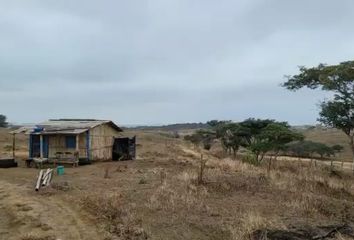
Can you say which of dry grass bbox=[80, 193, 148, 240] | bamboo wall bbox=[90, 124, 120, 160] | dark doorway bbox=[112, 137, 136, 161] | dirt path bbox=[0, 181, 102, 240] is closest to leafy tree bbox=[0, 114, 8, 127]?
dark doorway bbox=[112, 137, 136, 161]

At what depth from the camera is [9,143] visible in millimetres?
52906

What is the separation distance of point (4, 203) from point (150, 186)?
5.47 meters

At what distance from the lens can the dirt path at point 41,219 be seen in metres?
10.7

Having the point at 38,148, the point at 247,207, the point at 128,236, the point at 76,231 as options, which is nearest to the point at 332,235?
the point at 247,207

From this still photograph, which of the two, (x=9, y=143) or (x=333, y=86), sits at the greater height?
(x=333, y=86)

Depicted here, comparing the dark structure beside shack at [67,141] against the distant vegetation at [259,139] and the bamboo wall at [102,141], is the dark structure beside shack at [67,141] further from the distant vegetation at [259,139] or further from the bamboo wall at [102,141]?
the distant vegetation at [259,139]

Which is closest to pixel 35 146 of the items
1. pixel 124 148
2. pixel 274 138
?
pixel 124 148

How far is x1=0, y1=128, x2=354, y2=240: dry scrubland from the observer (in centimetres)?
1131

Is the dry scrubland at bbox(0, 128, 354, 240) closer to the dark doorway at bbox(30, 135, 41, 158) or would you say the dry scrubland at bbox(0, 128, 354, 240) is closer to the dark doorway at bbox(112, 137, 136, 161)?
the dark doorway at bbox(30, 135, 41, 158)

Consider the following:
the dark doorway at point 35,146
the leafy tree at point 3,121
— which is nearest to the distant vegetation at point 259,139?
the dark doorway at point 35,146

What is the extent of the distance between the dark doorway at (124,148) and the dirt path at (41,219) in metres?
20.9

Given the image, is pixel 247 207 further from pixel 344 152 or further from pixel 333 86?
pixel 344 152

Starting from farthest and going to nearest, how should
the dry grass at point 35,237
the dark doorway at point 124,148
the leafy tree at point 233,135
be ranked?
the leafy tree at point 233,135 → the dark doorway at point 124,148 → the dry grass at point 35,237

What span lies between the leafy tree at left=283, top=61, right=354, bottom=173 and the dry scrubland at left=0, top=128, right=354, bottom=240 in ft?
29.0
